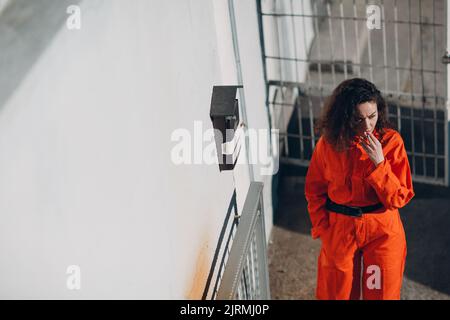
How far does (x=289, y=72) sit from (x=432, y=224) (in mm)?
1432

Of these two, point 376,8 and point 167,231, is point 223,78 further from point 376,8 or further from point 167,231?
point 376,8

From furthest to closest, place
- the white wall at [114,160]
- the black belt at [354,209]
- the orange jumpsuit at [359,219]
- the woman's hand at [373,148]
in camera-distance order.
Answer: the black belt at [354,209], the orange jumpsuit at [359,219], the woman's hand at [373,148], the white wall at [114,160]

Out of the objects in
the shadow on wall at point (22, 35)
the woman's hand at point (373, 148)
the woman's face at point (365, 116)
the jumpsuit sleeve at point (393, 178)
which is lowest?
the jumpsuit sleeve at point (393, 178)

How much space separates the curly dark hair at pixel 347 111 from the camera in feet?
12.3

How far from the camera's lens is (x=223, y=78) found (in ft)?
12.7

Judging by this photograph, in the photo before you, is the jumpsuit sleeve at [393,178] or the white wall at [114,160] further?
the jumpsuit sleeve at [393,178]

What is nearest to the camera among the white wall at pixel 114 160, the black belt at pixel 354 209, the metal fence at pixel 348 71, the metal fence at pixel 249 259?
the white wall at pixel 114 160

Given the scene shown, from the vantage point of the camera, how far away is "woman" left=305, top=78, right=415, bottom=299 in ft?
12.3

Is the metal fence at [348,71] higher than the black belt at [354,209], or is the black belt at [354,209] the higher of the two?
the metal fence at [348,71]

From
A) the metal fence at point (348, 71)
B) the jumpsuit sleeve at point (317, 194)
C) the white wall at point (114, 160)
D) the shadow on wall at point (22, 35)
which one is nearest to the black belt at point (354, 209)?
the jumpsuit sleeve at point (317, 194)

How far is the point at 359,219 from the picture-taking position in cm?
399

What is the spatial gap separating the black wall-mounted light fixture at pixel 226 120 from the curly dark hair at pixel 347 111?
0.48 meters

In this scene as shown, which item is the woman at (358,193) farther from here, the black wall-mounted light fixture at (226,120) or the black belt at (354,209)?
the black wall-mounted light fixture at (226,120)

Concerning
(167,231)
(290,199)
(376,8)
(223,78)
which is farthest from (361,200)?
(376,8)
